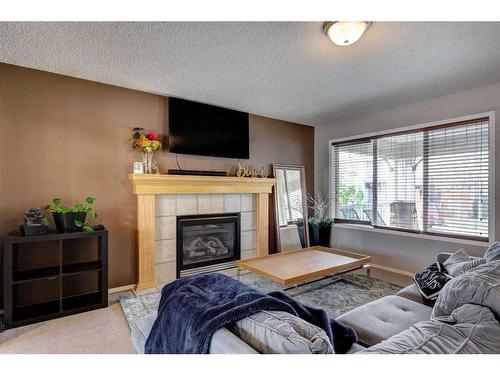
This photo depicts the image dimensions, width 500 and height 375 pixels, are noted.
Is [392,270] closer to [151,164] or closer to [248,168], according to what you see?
[248,168]

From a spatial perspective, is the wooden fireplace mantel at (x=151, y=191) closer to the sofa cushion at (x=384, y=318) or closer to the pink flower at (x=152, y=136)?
the pink flower at (x=152, y=136)

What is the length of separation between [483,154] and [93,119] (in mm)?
4425

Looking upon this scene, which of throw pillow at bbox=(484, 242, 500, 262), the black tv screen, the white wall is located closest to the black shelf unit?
the black tv screen

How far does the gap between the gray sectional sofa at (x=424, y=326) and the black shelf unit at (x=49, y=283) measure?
4.73 ft

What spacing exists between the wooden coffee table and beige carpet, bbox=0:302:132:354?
1.28 m

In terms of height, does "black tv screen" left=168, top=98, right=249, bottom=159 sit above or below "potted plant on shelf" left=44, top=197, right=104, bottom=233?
→ above

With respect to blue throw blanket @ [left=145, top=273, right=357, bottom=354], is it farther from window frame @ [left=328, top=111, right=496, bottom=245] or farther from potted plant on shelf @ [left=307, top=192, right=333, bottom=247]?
potted plant on shelf @ [left=307, top=192, right=333, bottom=247]

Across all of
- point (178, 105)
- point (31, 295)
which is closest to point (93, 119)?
point (178, 105)

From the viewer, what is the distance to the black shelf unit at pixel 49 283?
2.20 metres

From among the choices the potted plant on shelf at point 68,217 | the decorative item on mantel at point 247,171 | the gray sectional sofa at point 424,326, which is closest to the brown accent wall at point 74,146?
the potted plant on shelf at point 68,217

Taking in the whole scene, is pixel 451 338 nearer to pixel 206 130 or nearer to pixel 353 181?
pixel 206 130

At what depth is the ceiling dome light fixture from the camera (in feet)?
6.06

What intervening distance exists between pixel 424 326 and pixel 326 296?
1.83m

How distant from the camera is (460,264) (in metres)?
2.04
